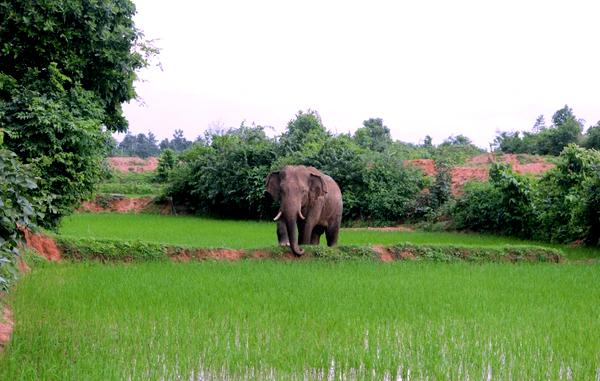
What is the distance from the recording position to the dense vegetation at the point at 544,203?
14.5 meters

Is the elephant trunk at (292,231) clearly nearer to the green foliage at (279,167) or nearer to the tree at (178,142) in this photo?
the green foliage at (279,167)

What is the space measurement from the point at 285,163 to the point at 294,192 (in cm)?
1446

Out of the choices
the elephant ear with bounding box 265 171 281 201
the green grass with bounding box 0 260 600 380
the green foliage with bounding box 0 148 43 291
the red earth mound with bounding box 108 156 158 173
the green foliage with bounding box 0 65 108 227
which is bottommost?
the green grass with bounding box 0 260 600 380

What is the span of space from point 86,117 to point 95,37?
149cm

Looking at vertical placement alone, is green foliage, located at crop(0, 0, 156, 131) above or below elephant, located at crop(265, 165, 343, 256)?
above

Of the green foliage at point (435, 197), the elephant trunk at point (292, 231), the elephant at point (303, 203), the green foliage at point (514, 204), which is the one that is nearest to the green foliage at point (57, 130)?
the elephant at point (303, 203)

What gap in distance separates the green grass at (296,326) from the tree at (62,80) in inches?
89.8

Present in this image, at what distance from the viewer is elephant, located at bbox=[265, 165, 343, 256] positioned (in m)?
10.9

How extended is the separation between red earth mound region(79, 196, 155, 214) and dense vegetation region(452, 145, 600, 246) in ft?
52.2

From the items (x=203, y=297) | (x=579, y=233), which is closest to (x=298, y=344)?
(x=203, y=297)

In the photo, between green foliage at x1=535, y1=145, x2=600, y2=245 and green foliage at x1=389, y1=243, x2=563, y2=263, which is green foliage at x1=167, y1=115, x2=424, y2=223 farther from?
green foliage at x1=389, y1=243, x2=563, y2=263

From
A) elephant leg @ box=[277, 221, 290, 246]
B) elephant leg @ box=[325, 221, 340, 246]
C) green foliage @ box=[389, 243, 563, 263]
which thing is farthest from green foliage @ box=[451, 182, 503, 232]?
elephant leg @ box=[277, 221, 290, 246]

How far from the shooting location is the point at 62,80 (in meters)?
11.5

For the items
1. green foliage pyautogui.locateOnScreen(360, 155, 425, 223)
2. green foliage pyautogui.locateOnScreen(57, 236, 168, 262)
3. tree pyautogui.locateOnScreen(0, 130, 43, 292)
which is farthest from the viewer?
green foliage pyautogui.locateOnScreen(360, 155, 425, 223)
